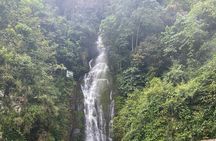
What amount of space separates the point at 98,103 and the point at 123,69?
5.57 meters

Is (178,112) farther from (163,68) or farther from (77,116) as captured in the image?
(77,116)

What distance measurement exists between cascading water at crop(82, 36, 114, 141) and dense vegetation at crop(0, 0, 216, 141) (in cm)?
63

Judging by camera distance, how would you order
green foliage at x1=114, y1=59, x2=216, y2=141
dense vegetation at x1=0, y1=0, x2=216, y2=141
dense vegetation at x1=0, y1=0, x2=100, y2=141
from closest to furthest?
green foliage at x1=114, y1=59, x2=216, y2=141, dense vegetation at x1=0, y1=0, x2=216, y2=141, dense vegetation at x1=0, y1=0, x2=100, y2=141

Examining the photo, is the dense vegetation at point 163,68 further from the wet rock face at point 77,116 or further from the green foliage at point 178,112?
the wet rock face at point 77,116

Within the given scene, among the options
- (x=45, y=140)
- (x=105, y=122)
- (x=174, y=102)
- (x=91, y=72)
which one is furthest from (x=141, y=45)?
(x=45, y=140)

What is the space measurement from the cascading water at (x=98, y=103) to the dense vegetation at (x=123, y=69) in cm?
63

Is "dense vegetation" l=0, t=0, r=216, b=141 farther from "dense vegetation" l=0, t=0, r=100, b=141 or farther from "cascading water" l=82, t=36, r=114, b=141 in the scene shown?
"cascading water" l=82, t=36, r=114, b=141

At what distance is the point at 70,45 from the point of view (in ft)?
109

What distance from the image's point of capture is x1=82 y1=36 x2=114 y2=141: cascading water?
2623cm

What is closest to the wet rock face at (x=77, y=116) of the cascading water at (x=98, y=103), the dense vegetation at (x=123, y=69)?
the dense vegetation at (x=123, y=69)

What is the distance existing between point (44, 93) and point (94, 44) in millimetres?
16184

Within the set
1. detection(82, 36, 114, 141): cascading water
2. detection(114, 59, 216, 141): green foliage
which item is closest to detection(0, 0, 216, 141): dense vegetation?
detection(114, 59, 216, 141): green foliage

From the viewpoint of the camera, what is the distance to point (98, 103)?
28.5 m

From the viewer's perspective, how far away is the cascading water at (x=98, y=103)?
86.1 feet
